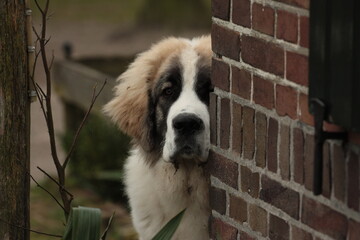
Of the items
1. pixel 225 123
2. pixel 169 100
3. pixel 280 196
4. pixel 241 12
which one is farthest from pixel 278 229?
pixel 169 100

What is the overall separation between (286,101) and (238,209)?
2.25 feet

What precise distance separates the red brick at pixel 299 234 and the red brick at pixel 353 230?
303 mm

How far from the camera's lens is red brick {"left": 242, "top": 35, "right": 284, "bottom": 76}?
12.4 feet

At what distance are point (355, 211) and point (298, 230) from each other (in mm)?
450

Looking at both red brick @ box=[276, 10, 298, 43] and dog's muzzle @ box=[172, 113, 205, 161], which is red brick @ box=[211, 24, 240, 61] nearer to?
red brick @ box=[276, 10, 298, 43]

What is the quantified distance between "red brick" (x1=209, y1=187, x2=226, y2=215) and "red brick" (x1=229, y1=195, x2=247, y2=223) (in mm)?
82

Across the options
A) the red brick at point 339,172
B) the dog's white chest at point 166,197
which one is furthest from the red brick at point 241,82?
the dog's white chest at point 166,197

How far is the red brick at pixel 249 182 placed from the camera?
4078mm

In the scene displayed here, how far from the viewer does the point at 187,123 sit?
492 cm

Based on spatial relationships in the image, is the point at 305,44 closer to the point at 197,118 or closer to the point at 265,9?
the point at 265,9

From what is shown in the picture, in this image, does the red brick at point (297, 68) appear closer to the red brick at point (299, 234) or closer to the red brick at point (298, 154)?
the red brick at point (298, 154)

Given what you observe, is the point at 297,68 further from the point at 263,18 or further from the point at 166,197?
the point at 166,197

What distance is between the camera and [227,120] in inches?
170

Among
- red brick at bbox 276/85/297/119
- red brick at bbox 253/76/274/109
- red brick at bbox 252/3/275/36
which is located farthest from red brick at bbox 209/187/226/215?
red brick at bbox 252/3/275/36
